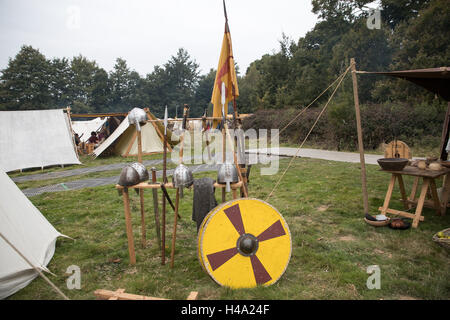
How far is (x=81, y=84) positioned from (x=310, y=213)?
5133 centimetres

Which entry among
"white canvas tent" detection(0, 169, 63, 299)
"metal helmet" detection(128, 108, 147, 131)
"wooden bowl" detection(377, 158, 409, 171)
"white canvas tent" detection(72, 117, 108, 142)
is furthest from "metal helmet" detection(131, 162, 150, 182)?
"white canvas tent" detection(72, 117, 108, 142)

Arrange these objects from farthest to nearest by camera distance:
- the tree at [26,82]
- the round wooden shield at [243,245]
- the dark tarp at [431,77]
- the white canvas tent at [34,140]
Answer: the tree at [26,82] → the white canvas tent at [34,140] → the dark tarp at [431,77] → the round wooden shield at [243,245]

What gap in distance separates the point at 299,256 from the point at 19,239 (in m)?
2.67

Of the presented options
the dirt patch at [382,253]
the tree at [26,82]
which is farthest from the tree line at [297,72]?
the dirt patch at [382,253]

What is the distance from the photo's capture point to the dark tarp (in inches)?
133

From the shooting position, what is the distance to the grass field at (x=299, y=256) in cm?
226

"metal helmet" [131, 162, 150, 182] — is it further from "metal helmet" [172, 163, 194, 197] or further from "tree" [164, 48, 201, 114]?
"tree" [164, 48, 201, 114]

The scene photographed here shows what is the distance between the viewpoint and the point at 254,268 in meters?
2.20

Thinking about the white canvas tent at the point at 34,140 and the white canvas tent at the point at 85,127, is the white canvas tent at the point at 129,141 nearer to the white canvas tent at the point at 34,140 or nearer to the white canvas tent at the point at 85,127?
the white canvas tent at the point at 34,140

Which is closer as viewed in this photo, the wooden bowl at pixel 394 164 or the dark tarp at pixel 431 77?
the dark tarp at pixel 431 77

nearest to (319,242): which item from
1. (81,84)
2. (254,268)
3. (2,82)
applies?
(254,268)

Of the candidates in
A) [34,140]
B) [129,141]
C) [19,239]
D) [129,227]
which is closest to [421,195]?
[129,227]

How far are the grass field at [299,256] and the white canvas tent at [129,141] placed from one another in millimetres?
6502
